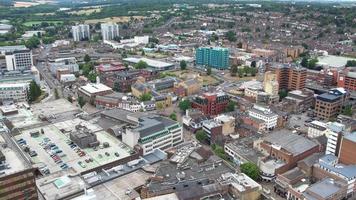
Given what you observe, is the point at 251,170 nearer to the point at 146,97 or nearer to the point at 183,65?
the point at 146,97

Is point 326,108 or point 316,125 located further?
point 326,108

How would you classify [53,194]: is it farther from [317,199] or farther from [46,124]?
[317,199]

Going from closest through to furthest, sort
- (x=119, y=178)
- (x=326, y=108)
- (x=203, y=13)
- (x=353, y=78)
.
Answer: (x=119, y=178)
(x=326, y=108)
(x=353, y=78)
(x=203, y=13)

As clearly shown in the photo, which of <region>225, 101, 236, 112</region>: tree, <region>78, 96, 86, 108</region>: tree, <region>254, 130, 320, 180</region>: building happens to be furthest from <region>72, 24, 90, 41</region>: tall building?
<region>254, 130, 320, 180</region>: building

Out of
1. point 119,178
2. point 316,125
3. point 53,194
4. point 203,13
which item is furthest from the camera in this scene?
point 203,13

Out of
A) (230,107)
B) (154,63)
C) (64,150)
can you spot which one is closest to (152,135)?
(64,150)

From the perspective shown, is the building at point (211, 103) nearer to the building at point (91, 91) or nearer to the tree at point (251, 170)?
the building at point (91, 91)

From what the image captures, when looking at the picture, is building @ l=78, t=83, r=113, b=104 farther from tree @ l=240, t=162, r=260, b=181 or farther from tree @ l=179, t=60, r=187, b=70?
tree @ l=240, t=162, r=260, b=181

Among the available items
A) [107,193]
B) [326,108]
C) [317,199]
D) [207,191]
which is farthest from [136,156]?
[326,108]
